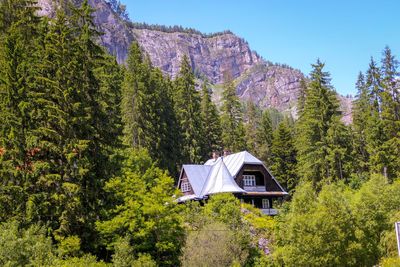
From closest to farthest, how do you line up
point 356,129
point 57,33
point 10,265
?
1. point 10,265
2. point 57,33
3. point 356,129

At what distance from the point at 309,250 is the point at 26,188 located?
51.8 ft

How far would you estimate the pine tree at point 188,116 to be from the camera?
5346 cm

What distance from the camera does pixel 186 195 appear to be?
41938 millimetres

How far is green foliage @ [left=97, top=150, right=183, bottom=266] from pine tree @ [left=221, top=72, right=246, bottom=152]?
33691mm

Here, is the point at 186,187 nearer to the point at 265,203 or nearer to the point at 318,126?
the point at 265,203

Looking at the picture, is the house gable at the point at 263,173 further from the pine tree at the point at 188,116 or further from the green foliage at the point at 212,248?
the green foliage at the point at 212,248

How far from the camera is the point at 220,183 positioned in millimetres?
39094

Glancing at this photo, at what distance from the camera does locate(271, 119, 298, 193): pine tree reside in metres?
59.6

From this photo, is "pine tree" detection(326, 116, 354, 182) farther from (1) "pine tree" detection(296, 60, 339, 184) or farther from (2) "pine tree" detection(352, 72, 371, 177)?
(2) "pine tree" detection(352, 72, 371, 177)

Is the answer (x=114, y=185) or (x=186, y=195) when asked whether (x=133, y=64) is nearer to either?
(x=186, y=195)

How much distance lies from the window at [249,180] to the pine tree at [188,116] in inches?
459

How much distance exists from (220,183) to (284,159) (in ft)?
79.8

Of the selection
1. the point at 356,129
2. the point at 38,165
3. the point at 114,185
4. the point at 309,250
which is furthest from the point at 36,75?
the point at 356,129

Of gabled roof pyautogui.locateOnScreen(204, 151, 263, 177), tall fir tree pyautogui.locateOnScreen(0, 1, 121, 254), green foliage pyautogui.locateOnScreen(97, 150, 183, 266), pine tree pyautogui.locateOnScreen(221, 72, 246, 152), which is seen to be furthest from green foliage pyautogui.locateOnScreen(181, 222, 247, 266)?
pine tree pyautogui.locateOnScreen(221, 72, 246, 152)
